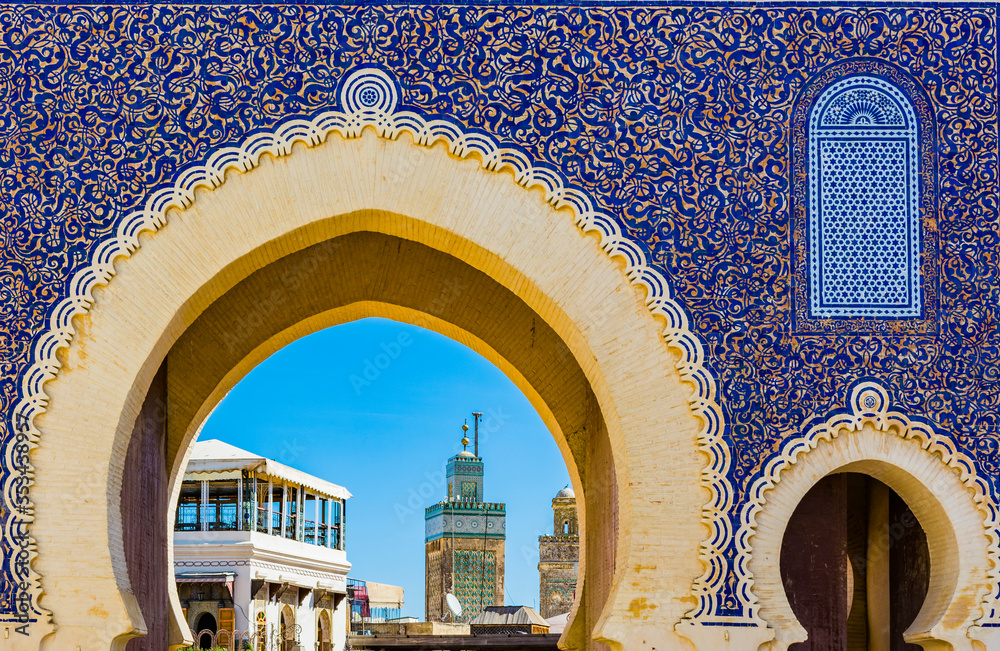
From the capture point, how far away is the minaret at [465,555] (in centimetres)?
3284

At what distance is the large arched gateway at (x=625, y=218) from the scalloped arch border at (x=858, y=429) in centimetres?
1

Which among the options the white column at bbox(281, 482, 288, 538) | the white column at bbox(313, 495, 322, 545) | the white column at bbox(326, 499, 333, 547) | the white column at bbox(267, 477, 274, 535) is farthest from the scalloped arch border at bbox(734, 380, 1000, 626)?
the white column at bbox(326, 499, 333, 547)

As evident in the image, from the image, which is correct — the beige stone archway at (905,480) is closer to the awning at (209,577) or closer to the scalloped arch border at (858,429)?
the scalloped arch border at (858,429)

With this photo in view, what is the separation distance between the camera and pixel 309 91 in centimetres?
568

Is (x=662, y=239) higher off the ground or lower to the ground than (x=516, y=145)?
lower

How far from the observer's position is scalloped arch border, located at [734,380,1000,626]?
5395 mm

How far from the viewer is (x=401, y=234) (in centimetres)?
587

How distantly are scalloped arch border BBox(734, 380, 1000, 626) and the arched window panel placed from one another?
0.40m

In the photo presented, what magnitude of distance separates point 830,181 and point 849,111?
341 millimetres

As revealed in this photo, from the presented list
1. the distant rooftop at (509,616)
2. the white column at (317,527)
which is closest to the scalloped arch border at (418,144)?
the white column at (317,527)

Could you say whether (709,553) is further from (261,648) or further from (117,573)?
(261,648)

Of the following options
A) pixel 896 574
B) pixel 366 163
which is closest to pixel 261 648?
pixel 896 574

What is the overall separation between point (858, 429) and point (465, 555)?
94.9 feet

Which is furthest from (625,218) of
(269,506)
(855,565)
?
(269,506)
